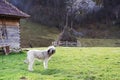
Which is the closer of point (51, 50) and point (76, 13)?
point (51, 50)

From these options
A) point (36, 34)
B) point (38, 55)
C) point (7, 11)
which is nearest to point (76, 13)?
point (36, 34)

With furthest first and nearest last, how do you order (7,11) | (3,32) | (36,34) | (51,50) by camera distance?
(36,34) < (3,32) < (7,11) < (51,50)

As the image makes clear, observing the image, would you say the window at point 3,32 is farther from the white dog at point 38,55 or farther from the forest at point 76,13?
the forest at point 76,13

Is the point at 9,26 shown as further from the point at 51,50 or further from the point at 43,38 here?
the point at 43,38

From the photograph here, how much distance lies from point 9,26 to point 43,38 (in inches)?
1474

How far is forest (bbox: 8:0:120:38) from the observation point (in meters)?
77.6

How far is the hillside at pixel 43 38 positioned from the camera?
60438 mm

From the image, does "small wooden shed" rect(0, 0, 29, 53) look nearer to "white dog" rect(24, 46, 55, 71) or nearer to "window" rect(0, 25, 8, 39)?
"window" rect(0, 25, 8, 39)

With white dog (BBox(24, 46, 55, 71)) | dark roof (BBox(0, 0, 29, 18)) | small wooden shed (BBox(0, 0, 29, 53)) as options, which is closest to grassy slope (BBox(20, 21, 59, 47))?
small wooden shed (BBox(0, 0, 29, 53))

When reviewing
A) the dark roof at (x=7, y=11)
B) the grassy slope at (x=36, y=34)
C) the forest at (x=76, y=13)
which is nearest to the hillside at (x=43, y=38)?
the grassy slope at (x=36, y=34)

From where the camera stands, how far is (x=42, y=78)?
13.1 meters

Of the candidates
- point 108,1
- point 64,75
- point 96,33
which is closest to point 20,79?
point 64,75

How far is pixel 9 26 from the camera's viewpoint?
28.0m

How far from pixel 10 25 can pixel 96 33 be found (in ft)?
159
